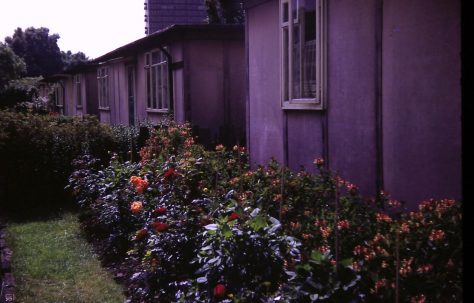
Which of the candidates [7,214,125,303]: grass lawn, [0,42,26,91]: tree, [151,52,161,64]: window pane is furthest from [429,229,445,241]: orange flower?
[0,42,26,91]: tree

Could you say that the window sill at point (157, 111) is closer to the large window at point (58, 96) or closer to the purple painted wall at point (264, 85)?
the purple painted wall at point (264, 85)

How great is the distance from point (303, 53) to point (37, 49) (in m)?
71.5

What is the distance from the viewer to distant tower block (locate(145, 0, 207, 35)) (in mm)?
30977

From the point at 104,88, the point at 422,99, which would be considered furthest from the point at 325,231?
the point at 104,88

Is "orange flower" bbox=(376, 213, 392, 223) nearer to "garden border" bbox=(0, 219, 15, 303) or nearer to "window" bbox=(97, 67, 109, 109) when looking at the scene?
"garden border" bbox=(0, 219, 15, 303)

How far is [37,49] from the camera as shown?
243 feet

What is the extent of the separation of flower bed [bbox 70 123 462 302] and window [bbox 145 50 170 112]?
9116 mm

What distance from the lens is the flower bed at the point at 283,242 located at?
10.9 ft

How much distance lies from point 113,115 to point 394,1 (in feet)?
60.2

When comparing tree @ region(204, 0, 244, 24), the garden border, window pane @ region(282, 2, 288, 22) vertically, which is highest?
tree @ region(204, 0, 244, 24)

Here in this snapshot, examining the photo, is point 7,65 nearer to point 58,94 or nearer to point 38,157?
point 58,94

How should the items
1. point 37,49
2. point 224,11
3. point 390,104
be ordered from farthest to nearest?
point 37,49 < point 224,11 < point 390,104

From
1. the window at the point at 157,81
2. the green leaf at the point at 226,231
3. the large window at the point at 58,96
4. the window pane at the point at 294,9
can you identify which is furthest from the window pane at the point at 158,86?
the large window at the point at 58,96

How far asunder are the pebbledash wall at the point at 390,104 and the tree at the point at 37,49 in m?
69.6
